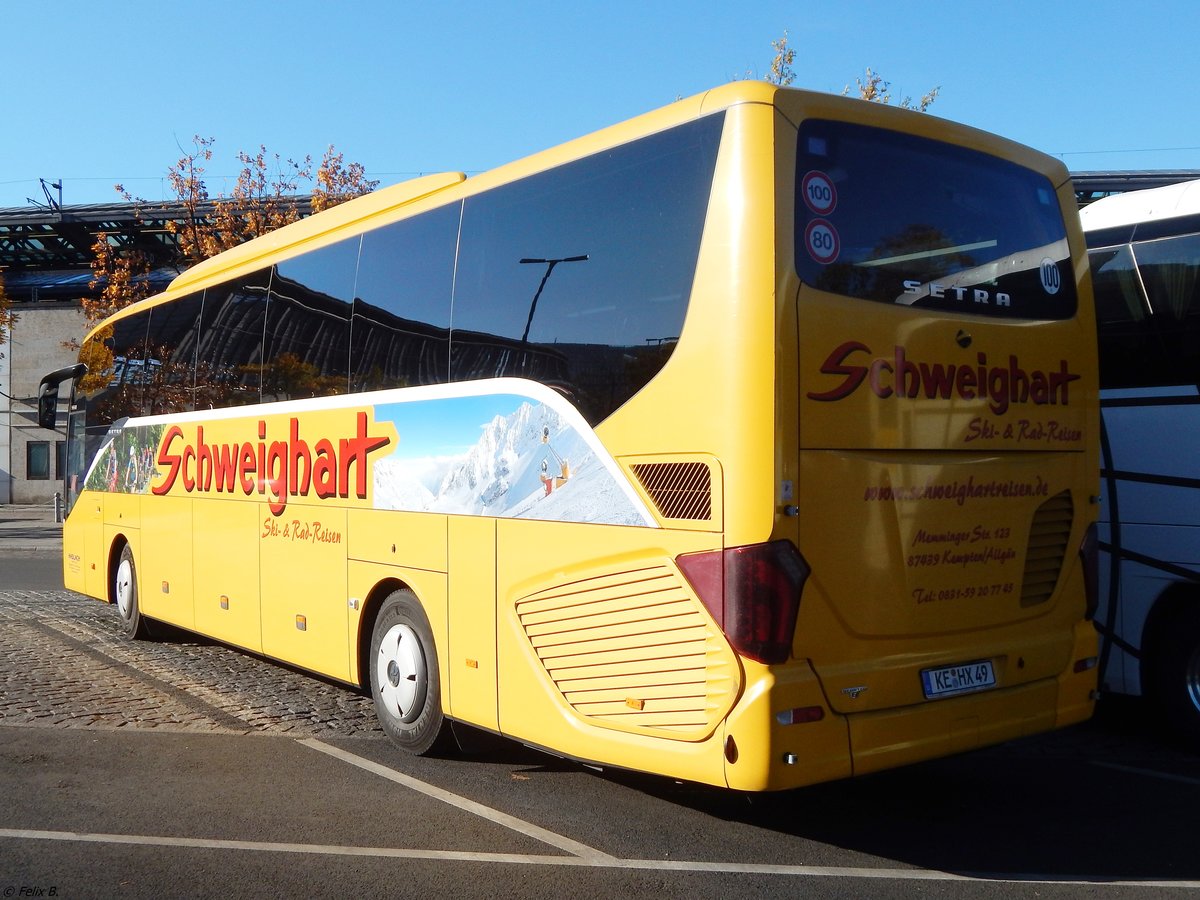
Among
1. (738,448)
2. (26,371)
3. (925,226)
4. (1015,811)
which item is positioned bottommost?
(1015,811)

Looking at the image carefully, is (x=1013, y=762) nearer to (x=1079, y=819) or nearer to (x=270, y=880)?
(x=1079, y=819)

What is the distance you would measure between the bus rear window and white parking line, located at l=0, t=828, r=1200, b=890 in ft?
8.42

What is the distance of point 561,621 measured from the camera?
5664 mm

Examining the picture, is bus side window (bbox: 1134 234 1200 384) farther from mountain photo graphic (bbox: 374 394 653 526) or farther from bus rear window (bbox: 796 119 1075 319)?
mountain photo graphic (bbox: 374 394 653 526)

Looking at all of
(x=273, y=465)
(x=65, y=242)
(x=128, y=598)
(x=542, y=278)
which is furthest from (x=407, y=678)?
(x=65, y=242)

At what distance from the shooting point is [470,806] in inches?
238

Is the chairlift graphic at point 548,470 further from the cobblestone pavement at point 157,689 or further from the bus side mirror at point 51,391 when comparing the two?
the bus side mirror at point 51,391

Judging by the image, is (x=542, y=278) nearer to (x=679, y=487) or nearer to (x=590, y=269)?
(x=590, y=269)

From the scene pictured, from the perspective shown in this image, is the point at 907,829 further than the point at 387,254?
No

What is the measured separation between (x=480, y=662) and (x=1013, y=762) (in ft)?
11.2

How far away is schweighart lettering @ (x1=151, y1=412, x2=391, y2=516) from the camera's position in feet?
25.4

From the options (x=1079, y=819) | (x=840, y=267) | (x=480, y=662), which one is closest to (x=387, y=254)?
(x=480, y=662)

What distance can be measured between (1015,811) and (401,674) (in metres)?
3.66

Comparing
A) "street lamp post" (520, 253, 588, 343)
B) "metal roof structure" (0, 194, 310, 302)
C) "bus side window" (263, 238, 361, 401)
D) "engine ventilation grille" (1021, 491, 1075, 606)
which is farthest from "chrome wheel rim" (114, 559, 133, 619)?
"metal roof structure" (0, 194, 310, 302)
